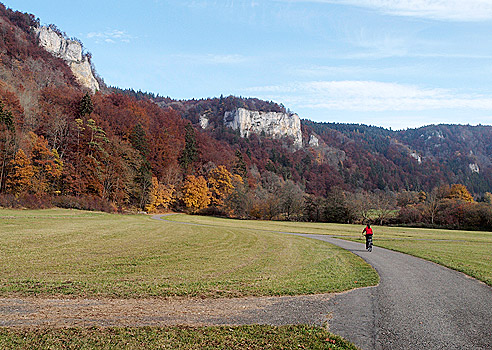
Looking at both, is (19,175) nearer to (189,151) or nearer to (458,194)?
(189,151)

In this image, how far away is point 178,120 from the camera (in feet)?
319

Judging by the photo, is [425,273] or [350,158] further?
[350,158]

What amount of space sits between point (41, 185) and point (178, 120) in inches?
2169

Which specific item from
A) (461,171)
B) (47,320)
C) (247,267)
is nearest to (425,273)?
(247,267)

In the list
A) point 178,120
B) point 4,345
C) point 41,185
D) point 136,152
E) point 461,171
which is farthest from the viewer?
point 461,171

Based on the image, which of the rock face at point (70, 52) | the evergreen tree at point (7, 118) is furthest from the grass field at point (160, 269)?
the rock face at point (70, 52)

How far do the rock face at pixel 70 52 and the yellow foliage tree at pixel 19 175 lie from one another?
7495cm

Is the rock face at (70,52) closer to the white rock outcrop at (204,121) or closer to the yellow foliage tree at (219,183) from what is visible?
the yellow foliage tree at (219,183)

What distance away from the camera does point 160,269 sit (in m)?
11.8

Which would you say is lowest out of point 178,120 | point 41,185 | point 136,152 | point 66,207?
point 66,207

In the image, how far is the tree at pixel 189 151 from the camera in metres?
82.6

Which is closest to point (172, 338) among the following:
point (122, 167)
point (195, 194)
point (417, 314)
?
point (417, 314)

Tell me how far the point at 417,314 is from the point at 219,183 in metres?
75.4

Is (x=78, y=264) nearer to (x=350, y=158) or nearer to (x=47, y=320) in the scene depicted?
(x=47, y=320)
